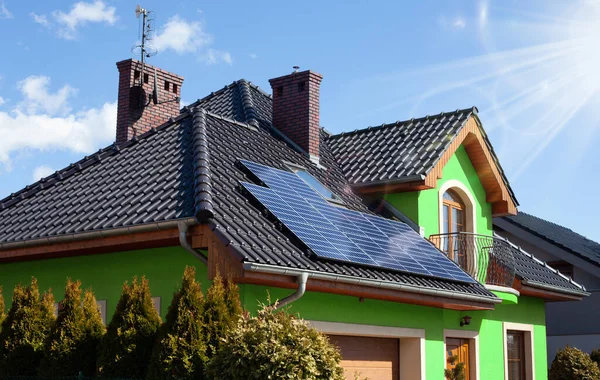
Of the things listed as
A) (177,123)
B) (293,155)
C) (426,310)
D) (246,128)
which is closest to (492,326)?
(426,310)

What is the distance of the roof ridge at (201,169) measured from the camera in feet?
34.9

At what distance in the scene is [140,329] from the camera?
9.58m

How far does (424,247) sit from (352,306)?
253 cm

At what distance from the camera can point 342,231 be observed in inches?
511

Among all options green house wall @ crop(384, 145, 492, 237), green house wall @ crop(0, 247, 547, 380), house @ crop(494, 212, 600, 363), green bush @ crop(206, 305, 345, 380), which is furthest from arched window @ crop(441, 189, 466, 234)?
house @ crop(494, 212, 600, 363)

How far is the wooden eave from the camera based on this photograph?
1608cm

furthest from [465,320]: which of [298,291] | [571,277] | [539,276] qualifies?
[571,277]

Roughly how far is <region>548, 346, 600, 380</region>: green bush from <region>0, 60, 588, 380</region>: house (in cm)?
59

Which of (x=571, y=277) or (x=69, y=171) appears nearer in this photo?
(x=69, y=171)

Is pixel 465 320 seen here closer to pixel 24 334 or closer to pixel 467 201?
pixel 467 201

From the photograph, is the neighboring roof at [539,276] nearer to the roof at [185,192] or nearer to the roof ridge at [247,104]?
the roof at [185,192]

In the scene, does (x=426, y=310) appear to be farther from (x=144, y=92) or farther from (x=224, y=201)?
(x=144, y=92)

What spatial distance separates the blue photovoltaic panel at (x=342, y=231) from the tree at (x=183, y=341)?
8.39 ft

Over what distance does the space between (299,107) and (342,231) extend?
5.37 m
